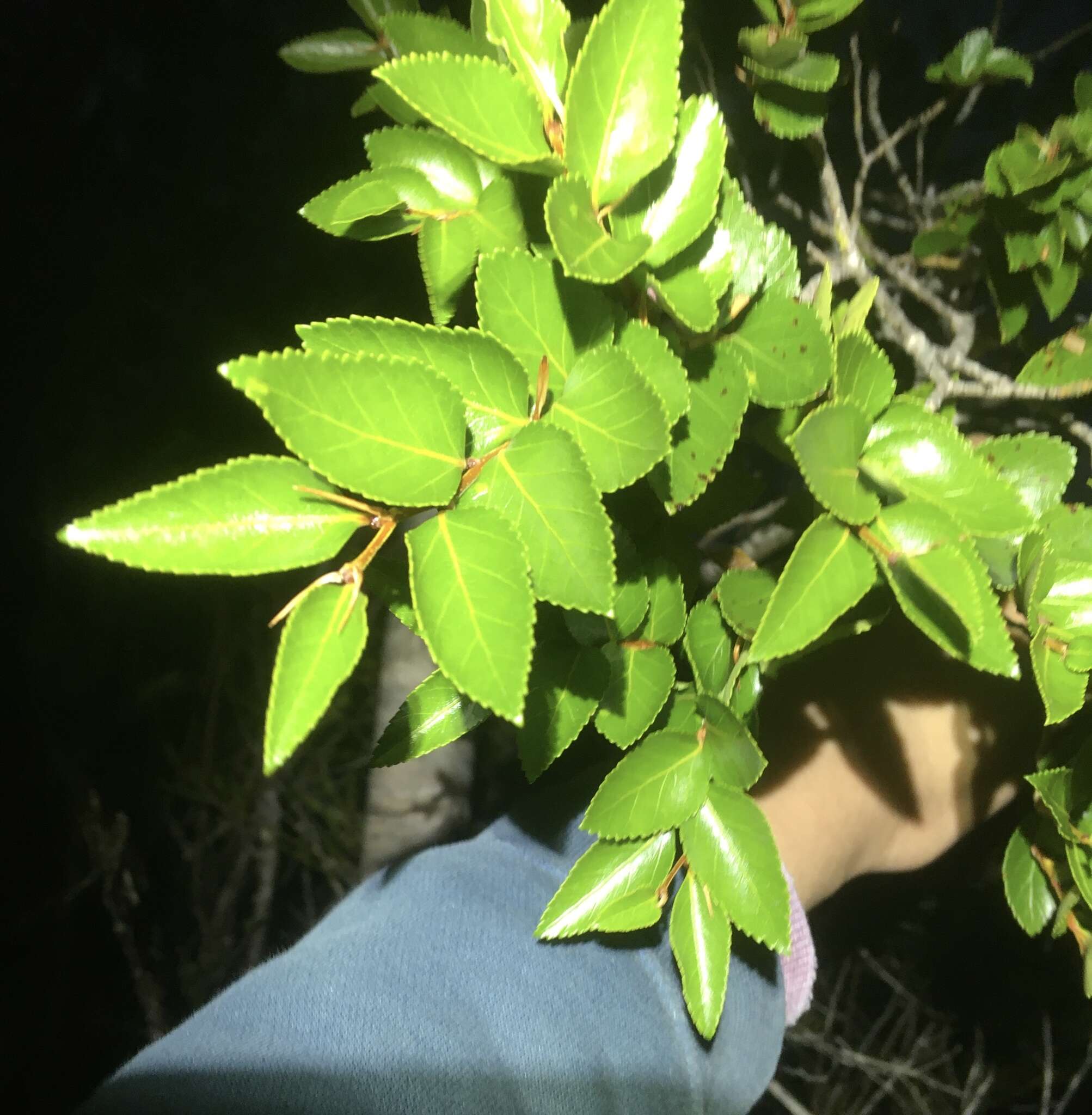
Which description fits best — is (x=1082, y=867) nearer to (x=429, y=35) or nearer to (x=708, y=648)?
(x=708, y=648)

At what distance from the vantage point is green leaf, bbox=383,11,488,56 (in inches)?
14.5

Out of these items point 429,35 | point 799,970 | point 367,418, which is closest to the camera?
point 367,418

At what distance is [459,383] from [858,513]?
178 millimetres

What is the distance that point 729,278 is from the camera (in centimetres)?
34

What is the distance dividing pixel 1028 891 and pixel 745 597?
1.27 ft

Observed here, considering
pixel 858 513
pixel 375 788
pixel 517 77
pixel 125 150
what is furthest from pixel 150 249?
pixel 858 513

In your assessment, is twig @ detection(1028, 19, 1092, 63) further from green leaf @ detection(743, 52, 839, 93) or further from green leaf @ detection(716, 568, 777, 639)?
green leaf @ detection(716, 568, 777, 639)

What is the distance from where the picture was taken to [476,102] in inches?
11.1

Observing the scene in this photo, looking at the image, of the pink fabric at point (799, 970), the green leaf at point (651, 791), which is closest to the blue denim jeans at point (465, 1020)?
the pink fabric at point (799, 970)

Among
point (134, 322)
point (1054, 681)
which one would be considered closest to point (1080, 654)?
point (1054, 681)

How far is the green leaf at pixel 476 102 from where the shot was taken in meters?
0.27

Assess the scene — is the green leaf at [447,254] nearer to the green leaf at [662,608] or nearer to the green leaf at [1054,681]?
the green leaf at [662,608]

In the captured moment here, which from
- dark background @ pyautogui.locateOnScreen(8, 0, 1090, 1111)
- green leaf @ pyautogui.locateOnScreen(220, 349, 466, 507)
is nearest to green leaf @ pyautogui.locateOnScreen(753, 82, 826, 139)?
dark background @ pyautogui.locateOnScreen(8, 0, 1090, 1111)

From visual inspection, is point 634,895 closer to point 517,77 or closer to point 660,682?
point 660,682
